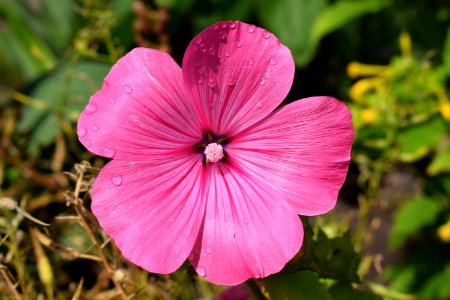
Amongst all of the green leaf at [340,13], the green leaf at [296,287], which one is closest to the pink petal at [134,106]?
the green leaf at [296,287]

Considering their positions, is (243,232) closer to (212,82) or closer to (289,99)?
(212,82)

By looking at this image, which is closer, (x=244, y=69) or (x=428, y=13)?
(x=244, y=69)

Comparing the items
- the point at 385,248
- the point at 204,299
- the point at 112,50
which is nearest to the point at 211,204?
the point at 204,299

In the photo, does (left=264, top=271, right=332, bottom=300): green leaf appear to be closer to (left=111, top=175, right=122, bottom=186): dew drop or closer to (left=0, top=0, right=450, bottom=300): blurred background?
(left=0, top=0, right=450, bottom=300): blurred background

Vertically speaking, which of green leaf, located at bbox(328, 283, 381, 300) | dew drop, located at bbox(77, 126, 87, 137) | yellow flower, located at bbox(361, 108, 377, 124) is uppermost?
dew drop, located at bbox(77, 126, 87, 137)

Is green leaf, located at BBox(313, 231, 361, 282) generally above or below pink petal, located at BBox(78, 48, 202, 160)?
below

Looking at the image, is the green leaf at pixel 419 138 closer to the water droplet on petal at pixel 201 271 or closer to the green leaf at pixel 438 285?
the green leaf at pixel 438 285

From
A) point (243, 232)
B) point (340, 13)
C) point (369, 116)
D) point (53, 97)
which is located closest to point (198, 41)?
point (243, 232)

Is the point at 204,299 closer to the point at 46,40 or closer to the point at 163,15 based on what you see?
the point at 163,15

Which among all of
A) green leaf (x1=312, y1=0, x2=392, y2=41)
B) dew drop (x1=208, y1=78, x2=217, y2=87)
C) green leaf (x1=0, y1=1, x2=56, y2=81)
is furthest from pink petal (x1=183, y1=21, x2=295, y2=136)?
green leaf (x1=0, y1=1, x2=56, y2=81)
